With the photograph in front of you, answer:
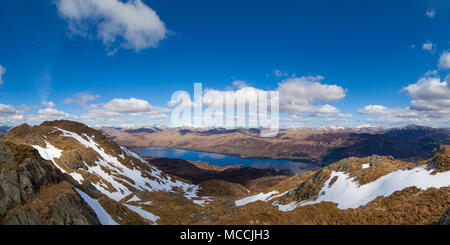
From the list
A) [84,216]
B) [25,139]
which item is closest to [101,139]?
[25,139]

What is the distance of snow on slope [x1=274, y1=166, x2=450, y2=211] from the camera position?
3030 centimetres

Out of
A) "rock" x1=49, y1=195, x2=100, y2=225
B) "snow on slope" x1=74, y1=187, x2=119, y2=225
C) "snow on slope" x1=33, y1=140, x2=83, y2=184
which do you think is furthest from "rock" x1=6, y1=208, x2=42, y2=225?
"snow on slope" x1=33, y1=140, x2=83, y2=184

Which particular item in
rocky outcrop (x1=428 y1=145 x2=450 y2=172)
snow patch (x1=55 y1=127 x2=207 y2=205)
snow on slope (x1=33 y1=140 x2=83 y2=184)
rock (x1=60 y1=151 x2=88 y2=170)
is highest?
rocky outcrop (x1=428 y1=145 x2=450 y2=172)

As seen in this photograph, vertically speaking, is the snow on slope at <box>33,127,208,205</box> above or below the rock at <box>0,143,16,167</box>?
below

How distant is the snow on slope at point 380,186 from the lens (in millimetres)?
30297

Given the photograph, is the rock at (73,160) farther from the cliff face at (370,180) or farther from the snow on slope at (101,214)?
the cliff face at (370,180)

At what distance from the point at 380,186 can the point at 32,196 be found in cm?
6621

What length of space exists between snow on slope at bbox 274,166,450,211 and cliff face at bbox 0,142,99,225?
167 feet

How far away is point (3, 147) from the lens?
128 ft

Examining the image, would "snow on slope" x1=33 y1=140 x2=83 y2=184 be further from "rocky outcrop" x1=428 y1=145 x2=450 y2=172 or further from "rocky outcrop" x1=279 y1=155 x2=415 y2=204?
"rocky outcrop" x1=428 y1=145 x2=450 y2=172

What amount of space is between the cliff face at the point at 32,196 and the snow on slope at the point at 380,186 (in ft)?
167

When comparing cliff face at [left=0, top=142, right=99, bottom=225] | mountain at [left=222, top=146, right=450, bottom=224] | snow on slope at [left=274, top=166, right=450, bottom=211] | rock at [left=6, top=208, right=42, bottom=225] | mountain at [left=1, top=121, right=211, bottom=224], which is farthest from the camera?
mountain at [left=1, top=121, right=211, bottom=224]

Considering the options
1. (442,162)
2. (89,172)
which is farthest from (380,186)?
(89,172)

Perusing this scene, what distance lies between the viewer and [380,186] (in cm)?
3706
